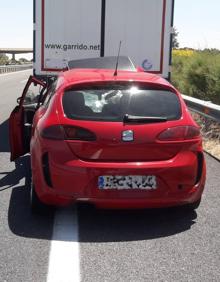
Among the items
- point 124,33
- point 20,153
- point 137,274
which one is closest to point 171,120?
point 137,274

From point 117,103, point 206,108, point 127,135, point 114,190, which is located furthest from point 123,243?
point 206,108

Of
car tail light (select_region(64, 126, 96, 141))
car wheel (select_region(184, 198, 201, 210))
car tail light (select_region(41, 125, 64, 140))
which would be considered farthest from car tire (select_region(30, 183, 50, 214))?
car wheel (select_region(184, 198, 201, 210))

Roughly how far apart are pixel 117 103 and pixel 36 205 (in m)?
1.31

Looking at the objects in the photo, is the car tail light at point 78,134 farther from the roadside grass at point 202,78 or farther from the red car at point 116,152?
the roadside grass at point 202,78

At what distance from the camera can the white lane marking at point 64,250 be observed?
4117 millimetres

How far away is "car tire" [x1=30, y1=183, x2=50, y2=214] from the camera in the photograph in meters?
5.48

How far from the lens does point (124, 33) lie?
37.6 feet

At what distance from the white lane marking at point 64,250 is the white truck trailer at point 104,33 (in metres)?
6.15

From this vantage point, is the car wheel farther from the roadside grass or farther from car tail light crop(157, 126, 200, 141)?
the roadside grass

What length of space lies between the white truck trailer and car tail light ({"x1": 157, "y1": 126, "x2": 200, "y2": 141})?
6146mm

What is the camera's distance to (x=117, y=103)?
5.44m

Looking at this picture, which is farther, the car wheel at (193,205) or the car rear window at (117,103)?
the car wheel at (193,205)

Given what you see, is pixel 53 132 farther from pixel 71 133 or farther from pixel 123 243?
pixel 123 243

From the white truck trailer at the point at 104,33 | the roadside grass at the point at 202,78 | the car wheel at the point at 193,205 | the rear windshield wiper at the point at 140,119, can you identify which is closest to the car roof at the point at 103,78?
the rear windshield wiper at the point at 140,119
